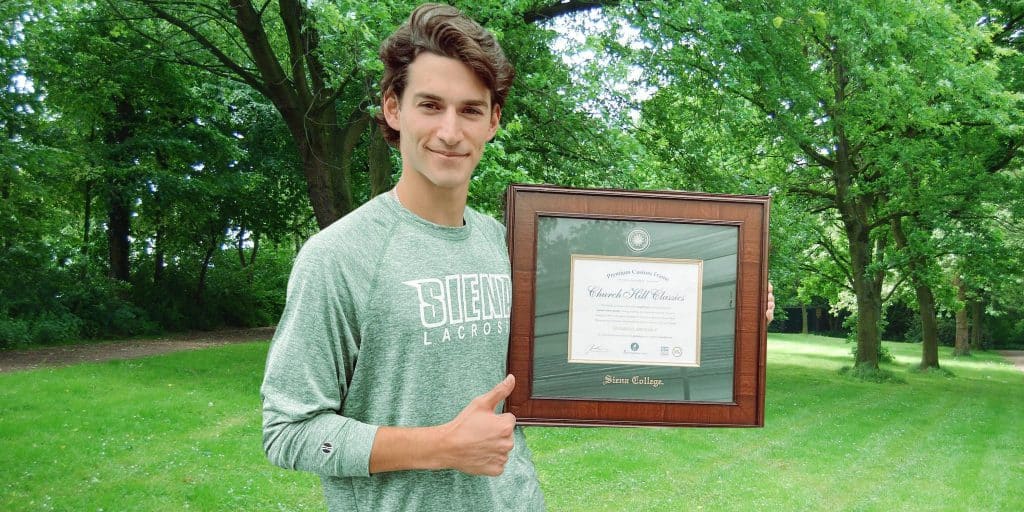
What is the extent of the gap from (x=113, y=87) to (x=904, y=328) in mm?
43676

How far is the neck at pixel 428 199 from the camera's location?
6.83 ft

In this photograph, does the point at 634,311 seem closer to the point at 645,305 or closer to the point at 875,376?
the point at 645,305

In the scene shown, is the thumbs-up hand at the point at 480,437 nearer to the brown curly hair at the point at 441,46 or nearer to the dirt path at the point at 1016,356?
the brown curly hair at the point at 441,46

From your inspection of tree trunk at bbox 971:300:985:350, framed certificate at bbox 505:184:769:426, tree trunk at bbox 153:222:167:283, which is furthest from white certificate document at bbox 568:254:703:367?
tree trunk at bbox 971:300:985:350

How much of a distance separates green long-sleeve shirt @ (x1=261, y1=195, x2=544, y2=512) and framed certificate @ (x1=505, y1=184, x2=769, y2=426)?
272 mm

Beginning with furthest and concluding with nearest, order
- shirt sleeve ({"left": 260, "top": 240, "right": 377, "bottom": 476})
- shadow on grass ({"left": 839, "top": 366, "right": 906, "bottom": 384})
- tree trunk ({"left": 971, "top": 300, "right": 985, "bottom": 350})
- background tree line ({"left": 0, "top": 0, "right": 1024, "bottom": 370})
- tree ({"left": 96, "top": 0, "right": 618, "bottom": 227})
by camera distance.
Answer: tree trunk ({"left": 971, "top": 300, "right": 985, "bottom": 350}), shadow on grass ({"left": 839, "top": 366, "right": 906, "bottom": 384}), tree ({"left": 96, "top": 0, "right": 618, "bottom": 227}), background tree line ({"left": 0, "top": 0, "right": 1024, "bottom": 370}), shirt sleeve ({"left": 260, "top": 240, "right": 377, "bottom": 476})

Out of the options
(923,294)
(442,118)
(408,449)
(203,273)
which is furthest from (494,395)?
(923,294)

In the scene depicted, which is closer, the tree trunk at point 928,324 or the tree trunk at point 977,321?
the tree trunk at point 928,324

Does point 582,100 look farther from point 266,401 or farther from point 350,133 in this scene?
point 266,401

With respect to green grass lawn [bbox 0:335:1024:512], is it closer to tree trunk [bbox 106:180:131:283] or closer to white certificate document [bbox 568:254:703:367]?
white certificate document [bbox 568:254:703:367]

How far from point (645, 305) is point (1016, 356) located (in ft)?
150

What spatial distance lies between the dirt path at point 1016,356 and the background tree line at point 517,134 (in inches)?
208

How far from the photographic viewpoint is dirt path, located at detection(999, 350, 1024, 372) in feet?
113

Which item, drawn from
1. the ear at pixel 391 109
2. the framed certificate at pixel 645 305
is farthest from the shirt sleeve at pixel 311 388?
the framed certificate at pixel 645 305
